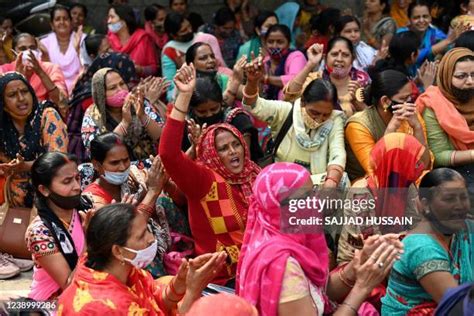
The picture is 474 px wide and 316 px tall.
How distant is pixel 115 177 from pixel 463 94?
212cm

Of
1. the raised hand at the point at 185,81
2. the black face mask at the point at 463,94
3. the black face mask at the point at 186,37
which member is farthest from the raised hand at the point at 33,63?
the black face mask at the point at 463,94

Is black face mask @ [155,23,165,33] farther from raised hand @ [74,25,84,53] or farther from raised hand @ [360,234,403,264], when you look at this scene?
raised hand @ [360,234,403,264]

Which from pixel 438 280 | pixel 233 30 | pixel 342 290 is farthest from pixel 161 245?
pixel 233 30

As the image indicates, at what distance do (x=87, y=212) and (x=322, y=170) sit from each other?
1.70 metres

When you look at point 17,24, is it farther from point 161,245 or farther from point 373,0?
point 161,245

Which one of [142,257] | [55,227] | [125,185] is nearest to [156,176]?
[125,185]

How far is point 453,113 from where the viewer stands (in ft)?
19.4

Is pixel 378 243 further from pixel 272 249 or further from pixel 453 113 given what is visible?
pixel 453 113

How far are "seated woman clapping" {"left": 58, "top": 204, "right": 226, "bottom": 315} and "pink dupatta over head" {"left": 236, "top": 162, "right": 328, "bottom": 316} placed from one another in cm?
20

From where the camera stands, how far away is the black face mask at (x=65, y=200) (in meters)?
5.09

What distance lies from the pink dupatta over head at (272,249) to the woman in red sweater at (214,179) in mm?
1052

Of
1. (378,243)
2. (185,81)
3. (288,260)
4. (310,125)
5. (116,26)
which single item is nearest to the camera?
(288,260)

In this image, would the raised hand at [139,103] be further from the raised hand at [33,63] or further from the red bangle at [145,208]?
the raised hand at [33,63]

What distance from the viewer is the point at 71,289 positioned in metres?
4.12
